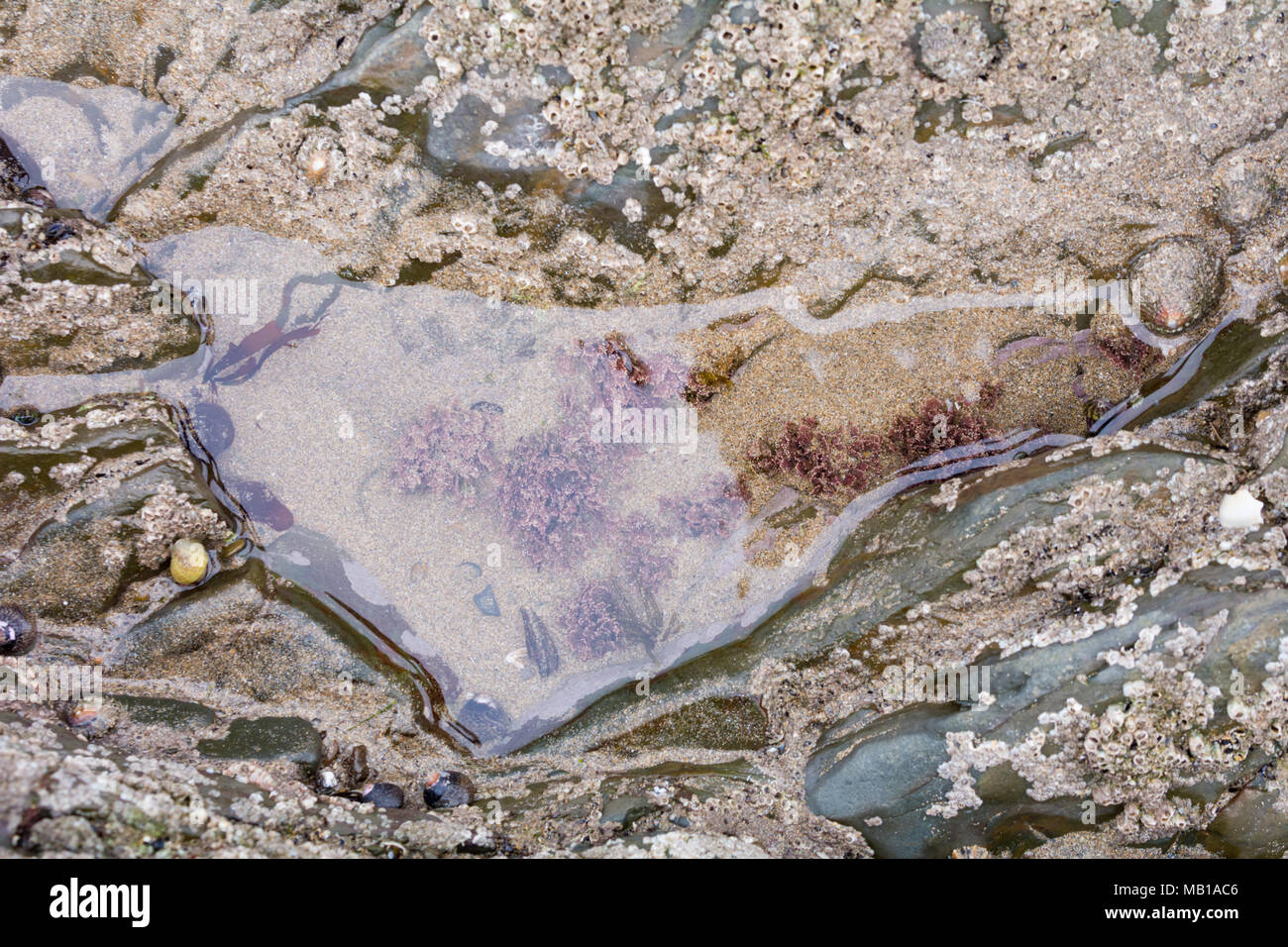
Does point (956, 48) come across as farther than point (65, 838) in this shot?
Yes

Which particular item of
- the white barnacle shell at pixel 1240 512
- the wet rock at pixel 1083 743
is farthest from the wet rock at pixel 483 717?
the white barnacle shell at pixel 1240 512

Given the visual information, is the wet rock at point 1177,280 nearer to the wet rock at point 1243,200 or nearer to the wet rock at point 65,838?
the wet rock at point 1243,200

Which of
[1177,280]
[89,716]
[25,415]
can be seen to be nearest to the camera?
[89,716]

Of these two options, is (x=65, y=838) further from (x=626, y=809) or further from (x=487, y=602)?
(x=626, y=809)

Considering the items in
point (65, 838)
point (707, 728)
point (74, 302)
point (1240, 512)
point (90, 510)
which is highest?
point (74, 302)

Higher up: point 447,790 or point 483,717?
point 483,717

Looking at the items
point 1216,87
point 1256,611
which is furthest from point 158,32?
point 1256,611

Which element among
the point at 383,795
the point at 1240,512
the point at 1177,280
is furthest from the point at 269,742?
the point at 1177,280
